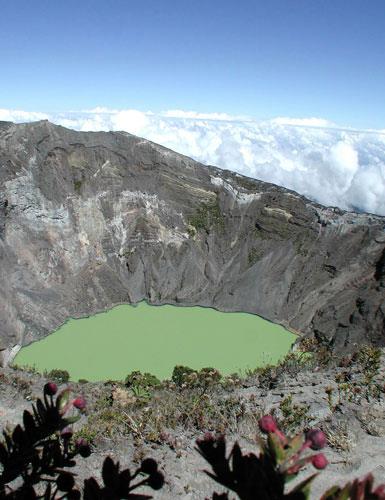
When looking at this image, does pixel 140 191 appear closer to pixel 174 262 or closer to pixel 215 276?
pixel 174 262

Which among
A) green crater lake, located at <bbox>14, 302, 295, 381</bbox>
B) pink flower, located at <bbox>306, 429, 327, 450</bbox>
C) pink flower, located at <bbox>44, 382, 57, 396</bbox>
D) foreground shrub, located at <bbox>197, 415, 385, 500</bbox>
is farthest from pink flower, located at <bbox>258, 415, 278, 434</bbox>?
green crater lake, located at <bbox>14, 302, 295, 381</bbox>

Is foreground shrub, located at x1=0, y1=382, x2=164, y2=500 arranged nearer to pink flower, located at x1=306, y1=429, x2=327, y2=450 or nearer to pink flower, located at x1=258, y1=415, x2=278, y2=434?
pink flower, located at x1=258, y1=415, x2=278, y2=434

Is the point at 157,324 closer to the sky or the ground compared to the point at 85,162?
closer to the ground

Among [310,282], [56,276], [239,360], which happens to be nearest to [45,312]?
[56,276]

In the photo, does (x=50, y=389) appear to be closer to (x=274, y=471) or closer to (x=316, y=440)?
(x=274, y=471)

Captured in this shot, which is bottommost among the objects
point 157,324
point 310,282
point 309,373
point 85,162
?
A: point 157,324

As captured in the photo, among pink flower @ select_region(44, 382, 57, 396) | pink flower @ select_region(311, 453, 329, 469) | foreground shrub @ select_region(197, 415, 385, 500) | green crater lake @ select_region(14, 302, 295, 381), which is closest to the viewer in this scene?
foreground shrub @ select_region(197, 415, 385, 500)

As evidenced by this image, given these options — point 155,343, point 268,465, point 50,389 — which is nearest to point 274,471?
point 268,465
